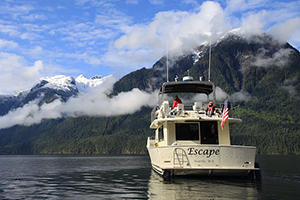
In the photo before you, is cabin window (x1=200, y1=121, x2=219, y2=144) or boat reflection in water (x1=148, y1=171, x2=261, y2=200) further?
cabin window (x1=200, y1=121, x2=219, y2=144)

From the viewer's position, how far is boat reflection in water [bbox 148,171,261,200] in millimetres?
18500

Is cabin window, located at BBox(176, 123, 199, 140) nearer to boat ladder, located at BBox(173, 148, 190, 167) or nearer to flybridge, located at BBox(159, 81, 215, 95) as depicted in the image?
boat ladder, located at BBox(173, 148, 190, 167)

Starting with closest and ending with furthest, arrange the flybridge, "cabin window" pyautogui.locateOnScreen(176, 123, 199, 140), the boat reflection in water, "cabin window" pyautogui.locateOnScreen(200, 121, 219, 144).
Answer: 1. the boat reflection in water
2. "cabin window" pyautogui.locateOnScreen(200, 121, 219, 144)
3. "cabin window" pyautogui.locateOnScreen(176, 123, 199, 140)
4. the flybridge

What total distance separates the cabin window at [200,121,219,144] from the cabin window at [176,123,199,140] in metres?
0.50

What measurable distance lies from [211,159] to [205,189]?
3.24 metres

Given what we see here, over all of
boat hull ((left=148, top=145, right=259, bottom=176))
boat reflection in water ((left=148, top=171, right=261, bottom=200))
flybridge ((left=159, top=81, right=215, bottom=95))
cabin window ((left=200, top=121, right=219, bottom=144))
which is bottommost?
boat reflection in water ((left=148, top=171, right=261, bottom=200))

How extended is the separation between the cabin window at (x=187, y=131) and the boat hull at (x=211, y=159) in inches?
142

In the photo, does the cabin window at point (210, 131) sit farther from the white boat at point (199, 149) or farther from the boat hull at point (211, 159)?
the boat hull at point (211, 159)

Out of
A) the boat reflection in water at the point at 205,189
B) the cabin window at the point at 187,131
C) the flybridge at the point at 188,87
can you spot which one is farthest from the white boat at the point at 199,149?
the flybridge at the point at 188,87

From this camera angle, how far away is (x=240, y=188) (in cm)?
2094

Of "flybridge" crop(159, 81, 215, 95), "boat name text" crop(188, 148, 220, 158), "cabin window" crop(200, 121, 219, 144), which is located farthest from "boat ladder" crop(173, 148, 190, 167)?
"flybridge" crop(159, 81, 215, 95)

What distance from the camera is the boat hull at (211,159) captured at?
76.0 ft

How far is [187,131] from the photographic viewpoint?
27141 mm

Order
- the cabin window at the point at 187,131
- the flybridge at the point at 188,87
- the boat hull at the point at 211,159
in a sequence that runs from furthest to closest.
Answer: the flybridge at the point at 188,87
the cabin window at the point at 187,131
the boat hull at the point at 211,159
